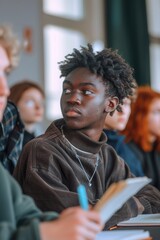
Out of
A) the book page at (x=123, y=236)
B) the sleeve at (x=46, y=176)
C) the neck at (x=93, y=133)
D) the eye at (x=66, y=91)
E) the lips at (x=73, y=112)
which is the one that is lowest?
the book page at (x=123, y=236)

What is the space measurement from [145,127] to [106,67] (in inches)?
72.4

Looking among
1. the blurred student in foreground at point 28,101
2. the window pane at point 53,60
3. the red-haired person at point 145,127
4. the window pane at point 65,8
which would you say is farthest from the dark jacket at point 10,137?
the window pane at point 65,8

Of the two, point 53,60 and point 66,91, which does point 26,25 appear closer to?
point 53,60

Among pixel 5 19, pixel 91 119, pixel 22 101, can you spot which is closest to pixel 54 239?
pixel 91 119

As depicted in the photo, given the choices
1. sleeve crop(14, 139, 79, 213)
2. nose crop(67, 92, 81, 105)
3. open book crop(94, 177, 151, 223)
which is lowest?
sleeve crop(14, 139, 79, 213)

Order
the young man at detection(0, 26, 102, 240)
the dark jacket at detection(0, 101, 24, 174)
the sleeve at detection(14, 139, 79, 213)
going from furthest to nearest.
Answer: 1. the dark jacket at detection(0, 101, 24, 174)
2. the sleeve at detection(14, 139, 79, 213)
3. the young man at detection(0, 26, 102, 240)

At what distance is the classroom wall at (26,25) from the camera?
447 cm

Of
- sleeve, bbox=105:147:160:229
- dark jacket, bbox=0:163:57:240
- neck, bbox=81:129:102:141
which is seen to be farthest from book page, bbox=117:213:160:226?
dark jacket, bbox=0:163:57:240

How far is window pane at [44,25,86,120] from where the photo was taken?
16.2 feet

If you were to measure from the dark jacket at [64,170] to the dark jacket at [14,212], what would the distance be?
407 millimetres

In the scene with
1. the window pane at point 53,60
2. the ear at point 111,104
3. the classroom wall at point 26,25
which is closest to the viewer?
the ear at point 111,104

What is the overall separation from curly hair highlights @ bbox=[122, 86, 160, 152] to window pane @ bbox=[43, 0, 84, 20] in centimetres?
164

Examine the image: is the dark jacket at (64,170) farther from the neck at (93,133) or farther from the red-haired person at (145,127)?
the red-haired person at (145,127)

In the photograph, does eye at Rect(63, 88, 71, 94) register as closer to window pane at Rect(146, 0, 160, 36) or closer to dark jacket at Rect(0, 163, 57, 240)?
dark jacket at Rect(0, 163, 57, 240)
